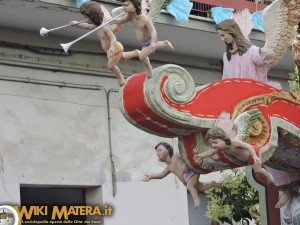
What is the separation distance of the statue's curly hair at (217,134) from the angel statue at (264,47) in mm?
1450

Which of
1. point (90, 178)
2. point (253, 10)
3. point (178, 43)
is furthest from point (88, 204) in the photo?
point (253, 10)

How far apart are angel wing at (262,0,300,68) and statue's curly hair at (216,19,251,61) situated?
→ 10.3 inches

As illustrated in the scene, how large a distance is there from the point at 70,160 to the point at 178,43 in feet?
10.2

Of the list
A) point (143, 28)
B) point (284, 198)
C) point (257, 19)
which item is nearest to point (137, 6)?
point (143, 28)

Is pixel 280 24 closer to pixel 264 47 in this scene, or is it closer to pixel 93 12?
pixel 264 47

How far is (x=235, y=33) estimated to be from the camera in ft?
46.2

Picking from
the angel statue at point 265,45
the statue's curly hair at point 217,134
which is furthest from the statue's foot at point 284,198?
the statue's curly hair at point 217,134

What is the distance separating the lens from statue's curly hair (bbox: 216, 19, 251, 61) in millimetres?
14055

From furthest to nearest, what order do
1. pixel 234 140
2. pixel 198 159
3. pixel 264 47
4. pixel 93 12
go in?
pixel 264 47 → pixel 198 159 → pixel 234 140 → pixel 93 12

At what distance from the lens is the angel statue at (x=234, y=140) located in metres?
12.9

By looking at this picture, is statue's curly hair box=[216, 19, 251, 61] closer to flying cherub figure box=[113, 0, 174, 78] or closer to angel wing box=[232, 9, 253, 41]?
angel wing box=[232, 9, 253, 41]

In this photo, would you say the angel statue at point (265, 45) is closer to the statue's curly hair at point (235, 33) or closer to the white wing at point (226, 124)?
the statue's curly hair at point (235, 33)

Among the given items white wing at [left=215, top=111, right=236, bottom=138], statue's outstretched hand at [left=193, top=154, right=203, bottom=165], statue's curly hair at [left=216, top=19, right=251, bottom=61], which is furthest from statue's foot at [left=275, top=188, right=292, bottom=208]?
white wing at [left=215, top=111, right=236, bottom=138]
